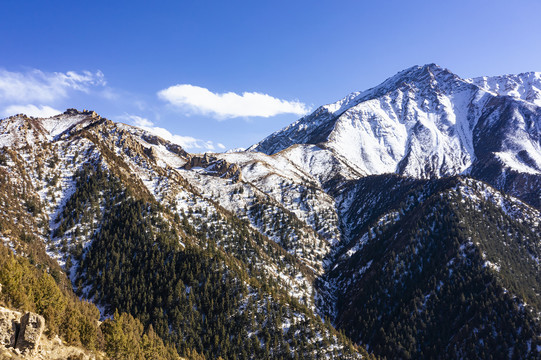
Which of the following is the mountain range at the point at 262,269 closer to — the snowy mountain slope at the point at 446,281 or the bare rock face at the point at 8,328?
the snowy mountain slope at the point at 446,281

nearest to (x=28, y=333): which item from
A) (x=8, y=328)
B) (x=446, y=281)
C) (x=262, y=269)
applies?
(x=8, y=328)

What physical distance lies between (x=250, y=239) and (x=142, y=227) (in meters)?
62.8

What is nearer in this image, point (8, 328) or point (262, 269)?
point (8, 328)

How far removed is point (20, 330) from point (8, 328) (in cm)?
132

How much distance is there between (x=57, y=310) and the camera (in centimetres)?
5519

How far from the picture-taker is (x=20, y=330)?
39.0 m

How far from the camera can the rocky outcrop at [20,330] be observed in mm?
37909

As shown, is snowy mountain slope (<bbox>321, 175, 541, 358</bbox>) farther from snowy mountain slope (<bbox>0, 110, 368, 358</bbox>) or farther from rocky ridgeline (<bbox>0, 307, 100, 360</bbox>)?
rocky ridgeline (<bbox>0, 307, 100, 360</bbox>)

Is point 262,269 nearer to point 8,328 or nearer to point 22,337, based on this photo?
point 22,337

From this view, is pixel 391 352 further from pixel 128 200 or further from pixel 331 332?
pixel 128 200

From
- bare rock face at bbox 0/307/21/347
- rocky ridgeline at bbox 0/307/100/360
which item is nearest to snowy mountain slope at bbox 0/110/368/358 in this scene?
rocky ridgeline at bbox 0/307/100/360

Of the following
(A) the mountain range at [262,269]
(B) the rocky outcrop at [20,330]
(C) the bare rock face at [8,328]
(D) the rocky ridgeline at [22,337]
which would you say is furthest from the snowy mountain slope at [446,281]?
(C) the bare rock face at [8,328]

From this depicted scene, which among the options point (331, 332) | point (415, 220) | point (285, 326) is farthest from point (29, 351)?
point (415, 220)

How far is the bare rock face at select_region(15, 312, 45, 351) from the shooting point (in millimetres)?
38469
